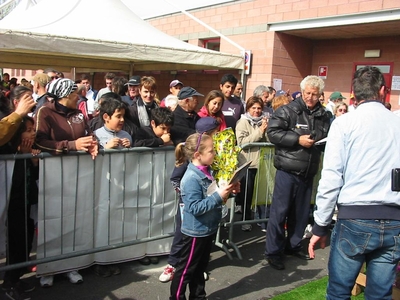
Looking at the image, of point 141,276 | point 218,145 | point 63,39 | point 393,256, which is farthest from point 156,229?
point 63,39

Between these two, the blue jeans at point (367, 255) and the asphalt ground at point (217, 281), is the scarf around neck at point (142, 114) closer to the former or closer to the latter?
the asphalt ground at point (217, 281)

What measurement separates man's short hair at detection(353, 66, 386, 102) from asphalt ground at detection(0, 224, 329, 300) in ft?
6.94

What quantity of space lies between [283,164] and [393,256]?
6.17ft

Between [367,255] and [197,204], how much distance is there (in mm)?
1221

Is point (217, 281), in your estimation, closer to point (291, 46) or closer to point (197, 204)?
point (197, 204)

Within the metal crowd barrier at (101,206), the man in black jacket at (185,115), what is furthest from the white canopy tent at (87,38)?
the metal crowd barrier at (101,206)

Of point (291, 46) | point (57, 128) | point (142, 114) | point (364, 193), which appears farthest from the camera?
point (291, 46)

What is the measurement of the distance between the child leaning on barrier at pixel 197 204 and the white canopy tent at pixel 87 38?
13.6 ft

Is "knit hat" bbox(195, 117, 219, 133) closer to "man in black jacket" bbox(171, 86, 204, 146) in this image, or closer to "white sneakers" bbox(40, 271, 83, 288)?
"man in black jacket" bbox(171, 86, 204, 146)

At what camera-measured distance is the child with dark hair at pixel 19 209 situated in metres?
3.34

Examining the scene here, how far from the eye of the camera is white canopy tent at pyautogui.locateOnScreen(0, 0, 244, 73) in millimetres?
6145

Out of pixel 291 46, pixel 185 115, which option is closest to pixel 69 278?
pixel 185 115

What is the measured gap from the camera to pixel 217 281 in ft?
12.9

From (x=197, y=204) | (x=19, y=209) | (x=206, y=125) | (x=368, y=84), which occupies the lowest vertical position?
(x=19, y=209)
